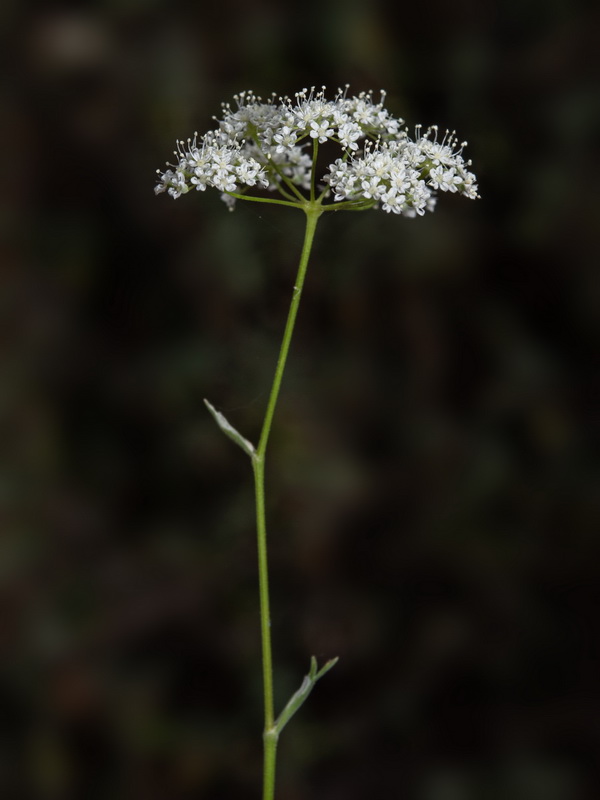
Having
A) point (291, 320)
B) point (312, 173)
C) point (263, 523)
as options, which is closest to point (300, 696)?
point (263, 523)

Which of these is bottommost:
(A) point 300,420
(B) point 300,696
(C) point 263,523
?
(B) point 300,696

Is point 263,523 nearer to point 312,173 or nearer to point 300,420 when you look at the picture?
point 312,173

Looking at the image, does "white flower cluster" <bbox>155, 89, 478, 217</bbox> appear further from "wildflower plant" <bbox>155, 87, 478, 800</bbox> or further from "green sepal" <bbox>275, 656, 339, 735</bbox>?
"green sepal" <bbox>275, 656, 339, 735</bbox>

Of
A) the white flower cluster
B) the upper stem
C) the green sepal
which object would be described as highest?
the white flower cluster

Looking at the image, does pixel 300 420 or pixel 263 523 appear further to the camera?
pixel 300 420

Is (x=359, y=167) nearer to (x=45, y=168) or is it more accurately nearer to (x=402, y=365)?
(x=402, y=365)

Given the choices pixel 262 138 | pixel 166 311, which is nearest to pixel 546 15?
pixel 166 311

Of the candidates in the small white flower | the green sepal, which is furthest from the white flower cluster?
the green sepal

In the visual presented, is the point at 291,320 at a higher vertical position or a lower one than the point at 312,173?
lower

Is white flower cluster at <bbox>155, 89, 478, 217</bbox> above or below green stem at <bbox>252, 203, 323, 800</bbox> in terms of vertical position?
above
